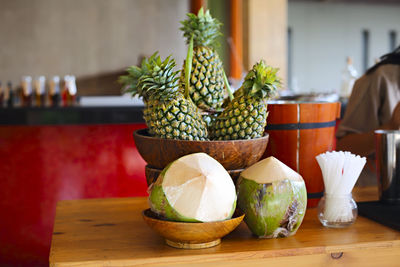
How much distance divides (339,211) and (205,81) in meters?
0.37

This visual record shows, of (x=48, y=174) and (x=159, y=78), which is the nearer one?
(x=159, y=78)

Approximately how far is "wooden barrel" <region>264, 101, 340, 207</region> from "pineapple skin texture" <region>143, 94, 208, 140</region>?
22 centimetres

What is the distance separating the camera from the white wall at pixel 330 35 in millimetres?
11758

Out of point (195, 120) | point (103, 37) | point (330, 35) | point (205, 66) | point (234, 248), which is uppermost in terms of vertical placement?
point (330, 35)

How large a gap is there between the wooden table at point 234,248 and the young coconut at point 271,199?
0.09 feet

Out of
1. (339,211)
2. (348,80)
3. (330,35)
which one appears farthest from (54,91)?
(330,35)

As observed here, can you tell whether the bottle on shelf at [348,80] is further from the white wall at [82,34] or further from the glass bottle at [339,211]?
the white wall at [82,34]

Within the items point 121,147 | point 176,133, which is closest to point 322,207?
point 176,133

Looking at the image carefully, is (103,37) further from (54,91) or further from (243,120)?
(243,120)

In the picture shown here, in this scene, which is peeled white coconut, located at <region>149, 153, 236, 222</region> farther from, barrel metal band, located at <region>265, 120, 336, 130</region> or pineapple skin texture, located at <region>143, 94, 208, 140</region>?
barrel metal band, located at <region>265, 120, 336, 130</region>

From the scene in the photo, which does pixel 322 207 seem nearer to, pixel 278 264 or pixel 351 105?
pixel 278 264

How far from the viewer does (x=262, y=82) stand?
86cm

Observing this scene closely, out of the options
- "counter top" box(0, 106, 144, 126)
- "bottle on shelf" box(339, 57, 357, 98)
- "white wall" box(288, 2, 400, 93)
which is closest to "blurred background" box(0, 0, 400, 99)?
"bottle on shelf" box(339, 57, 357, 98)

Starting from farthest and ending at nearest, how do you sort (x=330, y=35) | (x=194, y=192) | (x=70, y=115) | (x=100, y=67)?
(x=330, y=35) → (x=100, y=67) → (x=70, y=115) → (x=194, y=192)
